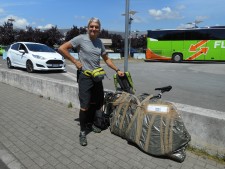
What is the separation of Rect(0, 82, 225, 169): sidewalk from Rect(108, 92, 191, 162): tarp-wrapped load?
0.50 ft

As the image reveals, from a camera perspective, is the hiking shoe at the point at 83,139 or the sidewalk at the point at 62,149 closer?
the sidewalk at the point at 62,149

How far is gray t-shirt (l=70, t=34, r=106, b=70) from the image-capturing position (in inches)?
150

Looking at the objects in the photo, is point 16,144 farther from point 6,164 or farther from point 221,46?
point 221,46

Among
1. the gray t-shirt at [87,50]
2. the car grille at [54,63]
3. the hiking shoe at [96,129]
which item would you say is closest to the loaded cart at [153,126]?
the hiking shoe at [96,129]

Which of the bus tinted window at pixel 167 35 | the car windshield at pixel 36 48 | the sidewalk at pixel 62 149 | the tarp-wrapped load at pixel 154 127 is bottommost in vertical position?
the sidewalk at pixel 62 149

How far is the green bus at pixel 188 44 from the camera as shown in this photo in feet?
70.1

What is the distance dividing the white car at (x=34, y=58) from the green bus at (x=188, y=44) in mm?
12823

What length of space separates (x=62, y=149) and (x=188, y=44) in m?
20.9

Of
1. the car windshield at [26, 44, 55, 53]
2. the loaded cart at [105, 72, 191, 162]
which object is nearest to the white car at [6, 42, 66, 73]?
the car windshield at [26, 44, 55, 53]

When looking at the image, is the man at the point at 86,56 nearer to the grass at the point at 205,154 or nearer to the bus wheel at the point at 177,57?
the grass at the point at 205,154

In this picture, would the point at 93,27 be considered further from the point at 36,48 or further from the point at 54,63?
the point at 36,48

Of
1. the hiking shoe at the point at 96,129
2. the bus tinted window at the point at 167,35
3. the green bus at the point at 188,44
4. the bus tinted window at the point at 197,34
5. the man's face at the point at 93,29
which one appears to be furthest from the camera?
the bus tinted window at the point at 167,35

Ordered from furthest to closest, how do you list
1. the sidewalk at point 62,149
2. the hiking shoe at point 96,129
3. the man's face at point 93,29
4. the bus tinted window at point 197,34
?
1. the bus tinted window at point 197,34
2. the hiking shoe at point 96,129
3. the man's face at point 93,29
4. the sidewalk at point 62,149

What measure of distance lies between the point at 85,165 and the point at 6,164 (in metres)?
1.07
